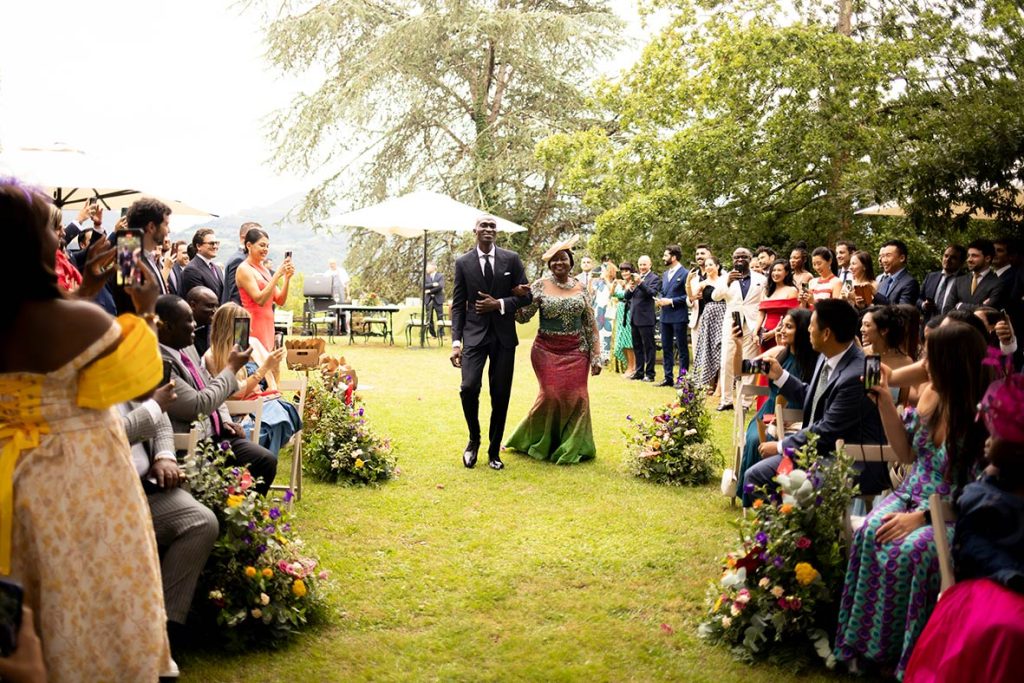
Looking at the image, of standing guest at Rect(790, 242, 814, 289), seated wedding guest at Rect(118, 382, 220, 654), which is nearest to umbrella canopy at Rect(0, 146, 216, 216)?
seated wedding guest at Rect(118, 382, 220, 654)

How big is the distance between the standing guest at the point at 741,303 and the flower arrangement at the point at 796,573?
6995 millimetres

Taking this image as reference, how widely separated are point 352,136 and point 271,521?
27.2 meters

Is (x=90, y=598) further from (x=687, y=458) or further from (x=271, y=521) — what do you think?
(x=687, y=458)

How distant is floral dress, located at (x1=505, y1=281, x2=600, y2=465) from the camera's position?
8.52 meters

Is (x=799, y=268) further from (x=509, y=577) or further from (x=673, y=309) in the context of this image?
(x=509, y=577)

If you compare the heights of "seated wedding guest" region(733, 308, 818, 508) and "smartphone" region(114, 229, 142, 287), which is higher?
"smartphone" region(114, 229, 142, 287)

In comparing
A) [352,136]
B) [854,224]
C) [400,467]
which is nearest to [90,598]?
[400,467]

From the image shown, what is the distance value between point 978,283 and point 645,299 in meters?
6.08

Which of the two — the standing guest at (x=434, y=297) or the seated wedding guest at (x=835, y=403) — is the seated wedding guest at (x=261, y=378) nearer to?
the seated wedding guest at (x=835, y=403)

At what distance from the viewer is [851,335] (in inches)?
205

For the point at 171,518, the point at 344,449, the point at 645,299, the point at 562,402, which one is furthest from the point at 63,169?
the point at 645,299

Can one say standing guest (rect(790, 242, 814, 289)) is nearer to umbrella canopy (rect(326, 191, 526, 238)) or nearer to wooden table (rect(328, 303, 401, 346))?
umbrella canopy (rect(326, 191, 526, 238))

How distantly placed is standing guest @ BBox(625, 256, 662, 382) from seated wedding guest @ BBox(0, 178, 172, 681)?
12736 mm

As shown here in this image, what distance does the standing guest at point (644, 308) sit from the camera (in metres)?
15.2
